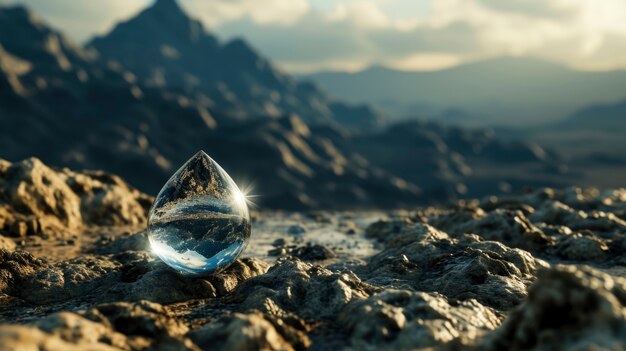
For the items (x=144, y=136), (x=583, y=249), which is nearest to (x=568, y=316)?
(x=583, y=249)

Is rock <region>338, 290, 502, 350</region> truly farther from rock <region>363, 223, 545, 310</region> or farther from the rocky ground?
rock <region>363, 223, 545, 310</region>

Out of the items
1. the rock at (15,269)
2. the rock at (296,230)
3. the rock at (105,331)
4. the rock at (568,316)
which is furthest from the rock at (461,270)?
the rock at (296,230)

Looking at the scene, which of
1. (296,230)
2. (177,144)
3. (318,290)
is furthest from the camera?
(177,144)

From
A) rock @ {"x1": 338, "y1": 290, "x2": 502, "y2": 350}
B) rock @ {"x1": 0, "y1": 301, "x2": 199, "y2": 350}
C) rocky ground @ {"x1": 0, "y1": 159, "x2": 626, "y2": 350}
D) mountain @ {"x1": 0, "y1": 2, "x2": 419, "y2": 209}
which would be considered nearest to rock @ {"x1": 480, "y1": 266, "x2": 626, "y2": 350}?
rocky ground @ {"x1": 0, "y1": 159, "x2": 626, "y2": 350}

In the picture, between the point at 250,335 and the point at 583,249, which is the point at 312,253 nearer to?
the point at 583,249

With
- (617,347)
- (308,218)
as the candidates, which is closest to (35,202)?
(308,218)

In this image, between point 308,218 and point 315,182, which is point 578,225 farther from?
point 315,182
